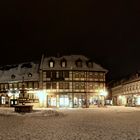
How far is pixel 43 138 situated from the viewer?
16.1 meters

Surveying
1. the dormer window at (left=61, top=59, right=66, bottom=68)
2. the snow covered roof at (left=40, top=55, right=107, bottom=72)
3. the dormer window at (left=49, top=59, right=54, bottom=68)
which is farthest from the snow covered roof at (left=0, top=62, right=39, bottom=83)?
the dormer window at (left=61, top=59, right=66, bottom=68)

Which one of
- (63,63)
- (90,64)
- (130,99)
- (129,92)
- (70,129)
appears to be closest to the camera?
(70,129)

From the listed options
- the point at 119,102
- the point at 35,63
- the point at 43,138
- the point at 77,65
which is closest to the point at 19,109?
the point at 43,138

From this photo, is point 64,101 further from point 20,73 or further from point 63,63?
point 20,73

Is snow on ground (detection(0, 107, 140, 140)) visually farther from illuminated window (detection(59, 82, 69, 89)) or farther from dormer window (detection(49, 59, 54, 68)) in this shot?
dormer window (detection(49, 59, 54, 68))

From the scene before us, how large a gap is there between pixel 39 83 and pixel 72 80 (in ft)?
23.3

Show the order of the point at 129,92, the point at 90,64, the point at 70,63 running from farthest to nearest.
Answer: the point at 129,92 → the point at 90,64 → the point at 70,63

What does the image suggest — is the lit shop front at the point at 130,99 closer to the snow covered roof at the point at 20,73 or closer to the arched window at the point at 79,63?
the arched window at the point at 79,63

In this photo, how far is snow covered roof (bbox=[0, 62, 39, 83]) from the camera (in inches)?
3027

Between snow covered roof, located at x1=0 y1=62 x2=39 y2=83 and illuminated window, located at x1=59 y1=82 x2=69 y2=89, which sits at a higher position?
snow covered roof, located at x1=0 y1=62 x2=39 y2=83

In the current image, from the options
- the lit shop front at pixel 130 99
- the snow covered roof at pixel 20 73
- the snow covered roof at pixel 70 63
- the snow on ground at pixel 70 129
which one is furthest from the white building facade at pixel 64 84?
the snow on ground at pixel 70 129

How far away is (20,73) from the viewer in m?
79.4

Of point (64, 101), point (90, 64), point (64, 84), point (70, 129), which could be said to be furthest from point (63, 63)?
point (70, 129)

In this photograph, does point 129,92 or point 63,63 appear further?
point 129,92
